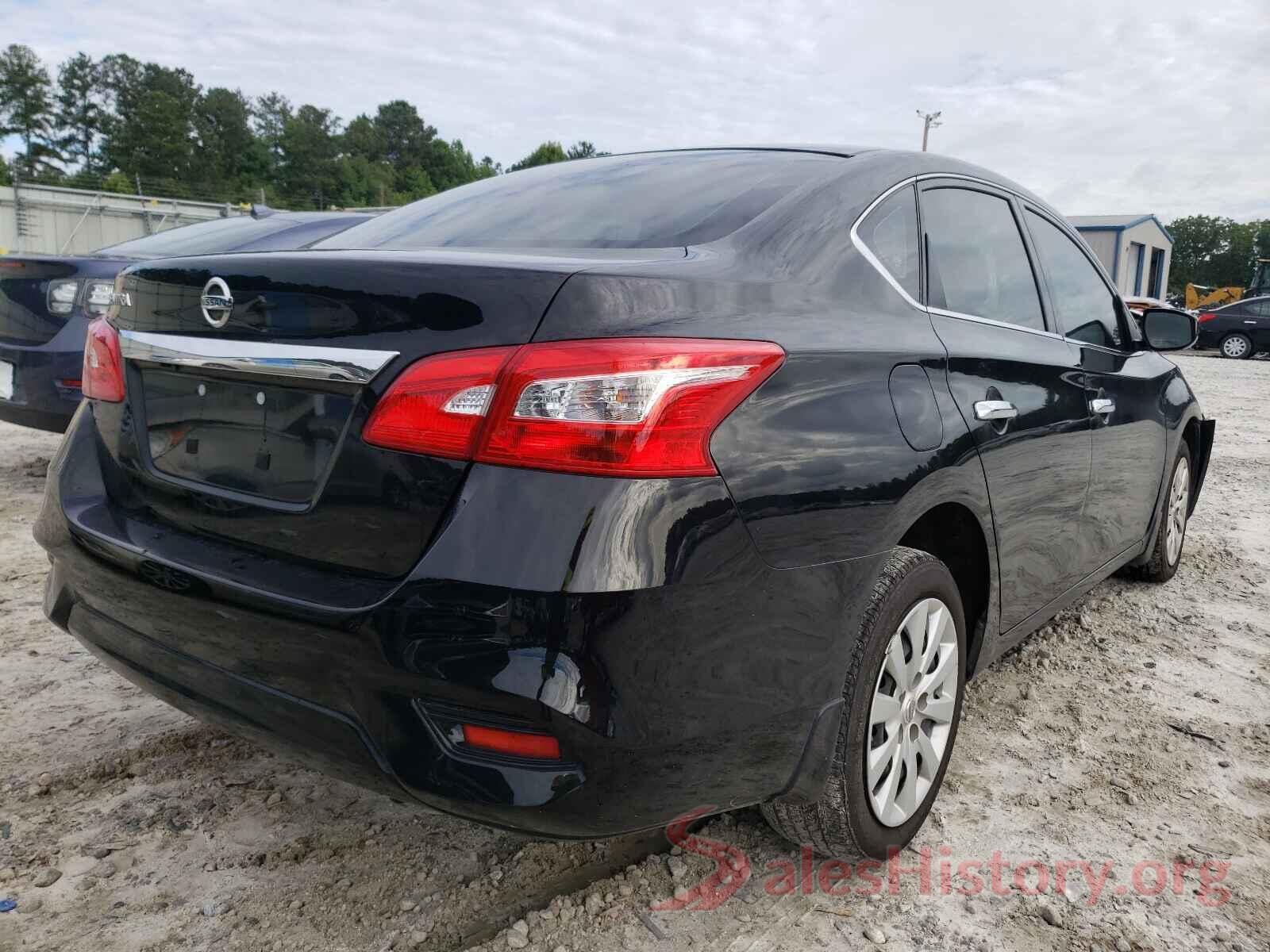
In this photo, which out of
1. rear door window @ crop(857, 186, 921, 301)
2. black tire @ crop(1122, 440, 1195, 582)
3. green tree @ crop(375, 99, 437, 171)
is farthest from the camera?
green tree @ crop(375, 99, 437, 171)

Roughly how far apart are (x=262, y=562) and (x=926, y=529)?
135cm

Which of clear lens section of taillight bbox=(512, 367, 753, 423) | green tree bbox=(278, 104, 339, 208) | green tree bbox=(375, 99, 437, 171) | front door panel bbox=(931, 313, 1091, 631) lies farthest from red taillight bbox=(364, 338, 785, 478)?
green tree bbox=(375, 99, 437, 171)

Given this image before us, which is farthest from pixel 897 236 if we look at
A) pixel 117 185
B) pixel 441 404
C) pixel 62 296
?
pixel 117 185

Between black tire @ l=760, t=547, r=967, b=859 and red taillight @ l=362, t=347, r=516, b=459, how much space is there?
2.77ft

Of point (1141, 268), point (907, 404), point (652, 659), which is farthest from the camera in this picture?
point (1141, 268)

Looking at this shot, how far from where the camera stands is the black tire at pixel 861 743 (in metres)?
1.94

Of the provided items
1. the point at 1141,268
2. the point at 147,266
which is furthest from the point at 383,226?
the point at 1141,268

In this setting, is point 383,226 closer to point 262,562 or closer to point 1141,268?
point 262,562

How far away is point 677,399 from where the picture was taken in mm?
1579

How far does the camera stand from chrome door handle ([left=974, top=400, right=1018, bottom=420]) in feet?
7.54

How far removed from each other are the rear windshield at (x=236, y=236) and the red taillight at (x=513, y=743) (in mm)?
4904

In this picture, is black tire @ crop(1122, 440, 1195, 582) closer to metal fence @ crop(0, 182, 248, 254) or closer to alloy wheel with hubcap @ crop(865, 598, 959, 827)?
alloy wheel with hubcap @ crop(865, 598, 959, 827)

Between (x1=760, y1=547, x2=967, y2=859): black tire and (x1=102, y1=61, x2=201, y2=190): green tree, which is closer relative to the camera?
(x1=760, y1=547, x2=967, y2=859): black tire

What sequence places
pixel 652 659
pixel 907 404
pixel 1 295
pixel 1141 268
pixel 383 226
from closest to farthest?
pixel 652 659 < pixel 907 404 < pixel 383 226 < pixel 1 295 < pixel 1141 268
